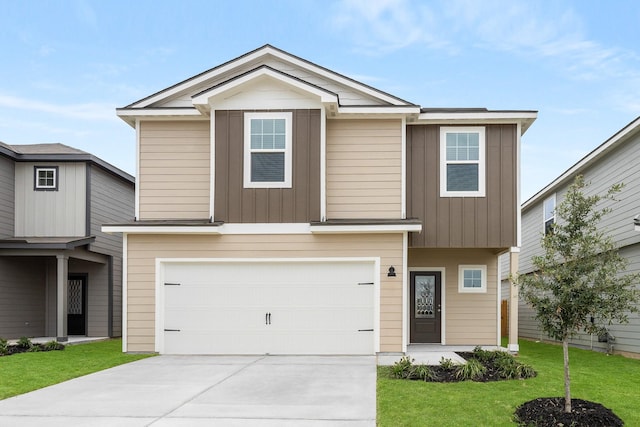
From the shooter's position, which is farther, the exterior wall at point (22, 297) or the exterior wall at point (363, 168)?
the exterior wall at point (22, 297)

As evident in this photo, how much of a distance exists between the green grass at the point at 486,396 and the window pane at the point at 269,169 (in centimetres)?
456

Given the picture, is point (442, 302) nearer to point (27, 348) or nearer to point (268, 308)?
point (268, 308)

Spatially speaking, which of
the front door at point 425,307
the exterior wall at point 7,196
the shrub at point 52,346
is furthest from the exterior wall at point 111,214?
the front door at point 425,307

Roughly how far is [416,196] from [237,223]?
3.92 meters

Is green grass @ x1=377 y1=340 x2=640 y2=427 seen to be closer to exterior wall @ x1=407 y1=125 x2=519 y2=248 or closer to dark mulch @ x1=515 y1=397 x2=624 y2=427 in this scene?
dark mulch @ x1=515 y1=397 x2=624 y2=427

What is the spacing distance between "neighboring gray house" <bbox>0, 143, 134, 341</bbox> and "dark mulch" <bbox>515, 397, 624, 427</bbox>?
12.3 m

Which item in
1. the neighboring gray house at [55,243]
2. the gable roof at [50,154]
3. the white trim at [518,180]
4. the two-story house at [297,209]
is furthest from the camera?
the gable roof at [50,154]

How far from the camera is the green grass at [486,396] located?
23.8ft

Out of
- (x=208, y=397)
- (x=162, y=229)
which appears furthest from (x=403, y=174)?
(x=208, y=397)

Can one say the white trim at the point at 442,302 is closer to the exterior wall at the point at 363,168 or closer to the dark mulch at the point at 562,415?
the exterior wall at the point at 363,168

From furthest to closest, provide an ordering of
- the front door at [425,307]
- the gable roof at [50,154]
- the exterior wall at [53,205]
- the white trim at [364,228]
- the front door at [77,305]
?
the front door at [77,305] → the exterior wall at [53,205] → the gable roof at [50,154] → the front door at [425,307] → the white trim at [364,228]

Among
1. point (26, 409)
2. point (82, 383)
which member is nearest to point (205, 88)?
point (82, 383)

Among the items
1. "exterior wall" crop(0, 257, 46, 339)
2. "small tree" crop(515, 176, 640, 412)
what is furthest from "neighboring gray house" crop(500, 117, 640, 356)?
"exterior wall" crop(0, 257, 46, 339)

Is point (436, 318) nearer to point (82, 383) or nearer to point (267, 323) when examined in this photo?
point (267, 323)
